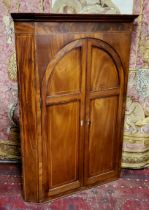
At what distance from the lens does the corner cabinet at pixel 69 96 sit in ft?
6.74

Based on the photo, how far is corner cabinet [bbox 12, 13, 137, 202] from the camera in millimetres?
2055

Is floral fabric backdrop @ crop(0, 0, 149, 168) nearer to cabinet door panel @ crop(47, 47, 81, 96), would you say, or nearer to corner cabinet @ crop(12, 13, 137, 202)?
corner cabinet @ crop(12, 13, 137, 202)

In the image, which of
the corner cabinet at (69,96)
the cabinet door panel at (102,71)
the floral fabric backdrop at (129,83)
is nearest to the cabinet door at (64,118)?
the corner cabinet at (69,96)

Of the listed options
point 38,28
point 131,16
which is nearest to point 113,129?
point 131,16

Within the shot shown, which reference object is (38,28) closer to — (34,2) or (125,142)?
(34,2)

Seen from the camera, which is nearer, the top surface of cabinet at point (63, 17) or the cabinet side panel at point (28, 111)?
the top surface of cabinet at point (63, 17)

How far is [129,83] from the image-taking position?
288 cm

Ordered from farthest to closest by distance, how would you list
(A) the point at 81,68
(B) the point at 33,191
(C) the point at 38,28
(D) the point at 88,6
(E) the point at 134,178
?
1. (E) the point at 134,178
2. (D) the point at 88,6
3. (B) the point at 33,191
4. (A) the point at 81,68
5. (C) the point at 38,28

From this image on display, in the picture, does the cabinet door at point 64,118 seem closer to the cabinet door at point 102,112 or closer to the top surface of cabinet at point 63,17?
the cabinet door at point 102,112

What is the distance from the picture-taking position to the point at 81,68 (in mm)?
2258

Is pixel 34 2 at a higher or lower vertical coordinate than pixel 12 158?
higher

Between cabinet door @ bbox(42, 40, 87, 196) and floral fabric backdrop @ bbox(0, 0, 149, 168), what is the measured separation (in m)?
0.72

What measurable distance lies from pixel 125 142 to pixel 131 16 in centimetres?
149

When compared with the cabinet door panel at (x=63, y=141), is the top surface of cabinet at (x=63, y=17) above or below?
above
